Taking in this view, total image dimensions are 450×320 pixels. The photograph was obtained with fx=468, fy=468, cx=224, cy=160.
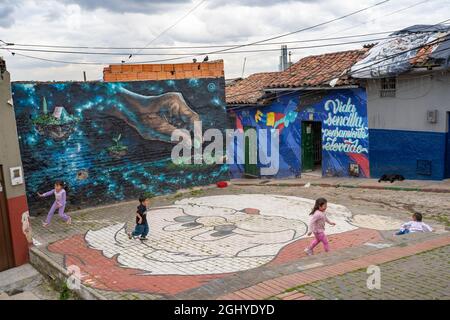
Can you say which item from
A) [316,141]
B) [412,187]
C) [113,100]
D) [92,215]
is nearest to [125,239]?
[92,215]

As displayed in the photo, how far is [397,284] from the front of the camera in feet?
19.8

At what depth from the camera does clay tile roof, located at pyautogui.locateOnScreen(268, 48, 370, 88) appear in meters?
17.0

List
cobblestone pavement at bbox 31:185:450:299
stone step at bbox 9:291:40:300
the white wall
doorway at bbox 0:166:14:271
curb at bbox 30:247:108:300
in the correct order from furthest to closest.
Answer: the white wall
doorway at bbox 0:166:14:271
stone step at bbox 9:291:40:300
cobblestone pavement at bbox 31:185:450:299
curb at bbox 30:247:108:300

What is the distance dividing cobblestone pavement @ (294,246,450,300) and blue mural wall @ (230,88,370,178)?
10011 millimetres

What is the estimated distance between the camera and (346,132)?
17.0m

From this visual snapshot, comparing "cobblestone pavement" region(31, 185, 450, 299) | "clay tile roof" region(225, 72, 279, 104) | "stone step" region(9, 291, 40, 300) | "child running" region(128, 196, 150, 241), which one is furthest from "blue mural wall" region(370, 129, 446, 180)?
"stone step" region(9, 291, 40, 300)

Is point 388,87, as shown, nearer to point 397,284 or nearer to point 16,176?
point 397,284

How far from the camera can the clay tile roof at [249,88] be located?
19812 mm

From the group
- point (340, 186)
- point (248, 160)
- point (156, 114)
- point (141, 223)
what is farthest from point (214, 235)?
point (248, 160)

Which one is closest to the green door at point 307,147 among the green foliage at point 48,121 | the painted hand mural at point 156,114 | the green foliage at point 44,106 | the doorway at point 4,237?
the painted hand mural at point 156,114

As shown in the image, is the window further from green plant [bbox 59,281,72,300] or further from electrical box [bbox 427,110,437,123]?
green plant [bbox 59,281,72,300]

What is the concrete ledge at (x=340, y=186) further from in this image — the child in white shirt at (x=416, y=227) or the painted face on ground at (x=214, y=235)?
the child in white shirt at (x=416, y=227)

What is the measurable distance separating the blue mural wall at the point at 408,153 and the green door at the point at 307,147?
3168 mm
